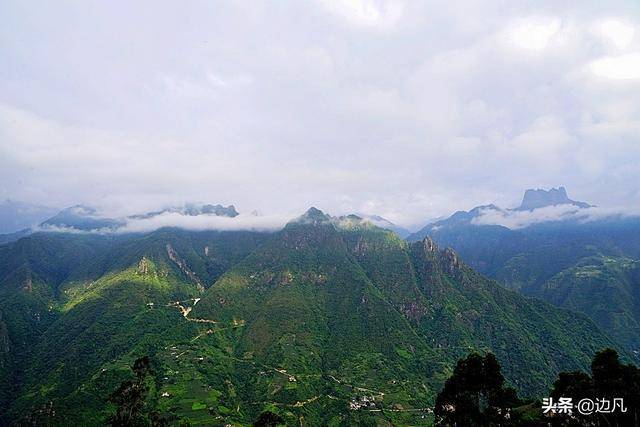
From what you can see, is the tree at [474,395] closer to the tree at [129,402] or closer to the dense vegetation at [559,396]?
the dense vegetation at [559,396]

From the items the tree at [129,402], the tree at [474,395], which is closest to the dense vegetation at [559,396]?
the tree at [474,395]

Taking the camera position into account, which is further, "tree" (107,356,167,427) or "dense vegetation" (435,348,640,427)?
"tree" (107,356,167,427)

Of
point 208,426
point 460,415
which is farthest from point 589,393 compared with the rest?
point 208,426

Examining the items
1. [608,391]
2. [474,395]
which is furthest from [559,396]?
[474,395]

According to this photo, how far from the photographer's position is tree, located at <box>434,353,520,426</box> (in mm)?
62406

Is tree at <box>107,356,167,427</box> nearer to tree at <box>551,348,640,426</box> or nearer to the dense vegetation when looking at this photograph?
the dense vegetation

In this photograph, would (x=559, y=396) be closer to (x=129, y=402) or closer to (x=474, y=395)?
(x=474, y=395)

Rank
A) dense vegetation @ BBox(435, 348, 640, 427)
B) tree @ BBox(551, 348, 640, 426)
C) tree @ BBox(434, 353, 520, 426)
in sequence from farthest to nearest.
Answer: tree @ BBox(434, 353, 520, 426)
dense vegetation @ BBox(435, 348, 640, 427)
tree @ BBox(551, 348, 640, 426)

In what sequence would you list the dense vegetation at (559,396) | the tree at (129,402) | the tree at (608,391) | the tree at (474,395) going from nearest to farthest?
the tree at (608,391) → the dense vegetation at (559,396) → the tree at (474,395) → the tree at (129,402)

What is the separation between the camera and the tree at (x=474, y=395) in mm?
62406

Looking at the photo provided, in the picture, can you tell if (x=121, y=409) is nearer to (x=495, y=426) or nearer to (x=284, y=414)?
(x=495, y=426)

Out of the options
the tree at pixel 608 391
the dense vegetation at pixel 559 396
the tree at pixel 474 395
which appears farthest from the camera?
the tree at pixel 474 395

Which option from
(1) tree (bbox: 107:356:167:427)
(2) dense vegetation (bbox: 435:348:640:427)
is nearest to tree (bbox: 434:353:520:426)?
(2) dense vegetation (bbox: 435:348:640:427)

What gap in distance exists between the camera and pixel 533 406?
9050 cm
